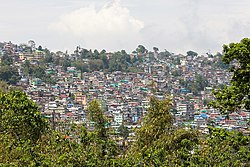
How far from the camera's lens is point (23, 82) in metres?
56.5

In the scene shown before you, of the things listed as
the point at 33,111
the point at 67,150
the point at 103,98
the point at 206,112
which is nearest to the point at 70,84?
the point at 103,98

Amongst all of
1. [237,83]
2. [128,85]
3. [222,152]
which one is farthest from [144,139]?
[128,85]

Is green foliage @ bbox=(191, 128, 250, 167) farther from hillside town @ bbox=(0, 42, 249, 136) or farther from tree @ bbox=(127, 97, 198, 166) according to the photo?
hillside town @ bbox=(0, 42, 249, 136)

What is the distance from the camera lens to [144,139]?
11641 millimetres

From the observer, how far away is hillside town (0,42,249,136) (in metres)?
48.2

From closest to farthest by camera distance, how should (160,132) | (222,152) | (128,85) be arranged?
(222,152) → (160,132) → (128,85)

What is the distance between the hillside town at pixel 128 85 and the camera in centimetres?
4825

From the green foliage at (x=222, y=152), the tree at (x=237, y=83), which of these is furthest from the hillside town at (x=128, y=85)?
the tree at (x=237, y=83)

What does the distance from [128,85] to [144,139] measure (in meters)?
56.2

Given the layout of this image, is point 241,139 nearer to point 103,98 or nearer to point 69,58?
point 103,98

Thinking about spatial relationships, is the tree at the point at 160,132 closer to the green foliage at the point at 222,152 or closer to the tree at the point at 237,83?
the green foliage at the point at 222,152

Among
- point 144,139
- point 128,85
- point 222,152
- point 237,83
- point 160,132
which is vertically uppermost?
point 237,83

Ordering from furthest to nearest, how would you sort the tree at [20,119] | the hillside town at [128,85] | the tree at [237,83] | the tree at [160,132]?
the hillside town at [128,85] < the tree at [20,119] < the tree at [160,132] < the tree at [237,83]

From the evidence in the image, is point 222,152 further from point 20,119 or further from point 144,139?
point 20,119
